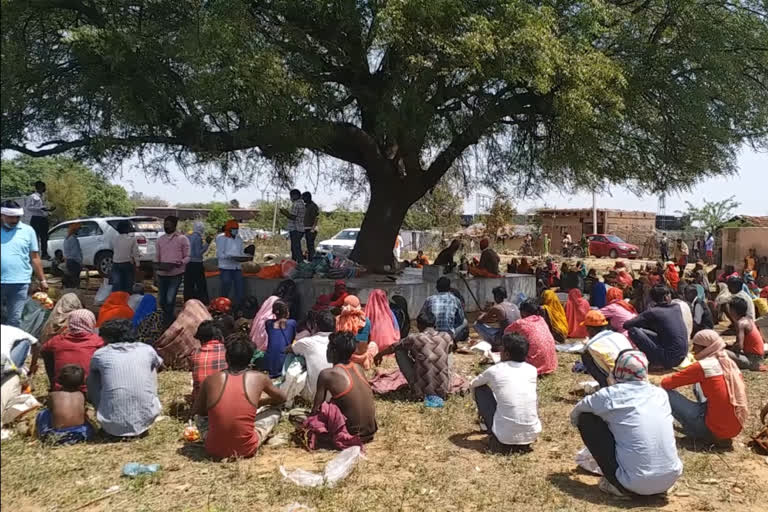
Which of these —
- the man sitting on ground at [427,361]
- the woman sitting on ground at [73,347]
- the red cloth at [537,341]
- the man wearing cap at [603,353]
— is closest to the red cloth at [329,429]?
the man sitting on ground at [427,361]

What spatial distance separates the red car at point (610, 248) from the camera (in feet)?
107

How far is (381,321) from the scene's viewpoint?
25.8 feet

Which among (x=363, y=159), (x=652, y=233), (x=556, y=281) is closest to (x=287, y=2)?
(x=363, y=159)

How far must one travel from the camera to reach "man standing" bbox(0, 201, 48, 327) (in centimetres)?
203

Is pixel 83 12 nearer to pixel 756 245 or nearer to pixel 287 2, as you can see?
pixel 287 2

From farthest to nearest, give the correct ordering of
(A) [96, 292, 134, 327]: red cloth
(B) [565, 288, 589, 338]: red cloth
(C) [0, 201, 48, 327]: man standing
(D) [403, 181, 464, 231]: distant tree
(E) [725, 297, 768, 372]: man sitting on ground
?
(D) [403, 181, 464, 231]: distant tree → (B) [565, 288, 589, 338]: red cloth → (E) [725, 297, 768, 372]: man sitting on ground → (A) [96, 292, 134, 327]: red cloth → (C) [0, 201, 48, 327]: man standing

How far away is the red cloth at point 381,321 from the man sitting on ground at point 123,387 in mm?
3368

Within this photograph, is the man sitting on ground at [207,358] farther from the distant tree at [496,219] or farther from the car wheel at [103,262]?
the distant tree at [496,219]

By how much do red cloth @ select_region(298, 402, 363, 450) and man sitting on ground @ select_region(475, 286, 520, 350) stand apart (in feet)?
11.4

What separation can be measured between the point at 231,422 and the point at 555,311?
6.05 m

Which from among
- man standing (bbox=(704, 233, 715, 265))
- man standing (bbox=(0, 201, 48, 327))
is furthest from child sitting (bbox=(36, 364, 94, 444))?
man standing (bbox=(704, 233, 715, 265))

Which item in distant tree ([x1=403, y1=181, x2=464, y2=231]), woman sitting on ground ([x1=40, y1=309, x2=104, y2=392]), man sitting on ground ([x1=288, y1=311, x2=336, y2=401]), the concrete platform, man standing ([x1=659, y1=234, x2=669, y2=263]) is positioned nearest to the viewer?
woman sitting on ground ([x1=40, y1=309, x2=104, y2=392])

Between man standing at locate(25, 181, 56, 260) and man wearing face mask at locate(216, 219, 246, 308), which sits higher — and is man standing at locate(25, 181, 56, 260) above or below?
above

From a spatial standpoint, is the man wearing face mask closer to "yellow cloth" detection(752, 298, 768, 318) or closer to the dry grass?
the dry grass
